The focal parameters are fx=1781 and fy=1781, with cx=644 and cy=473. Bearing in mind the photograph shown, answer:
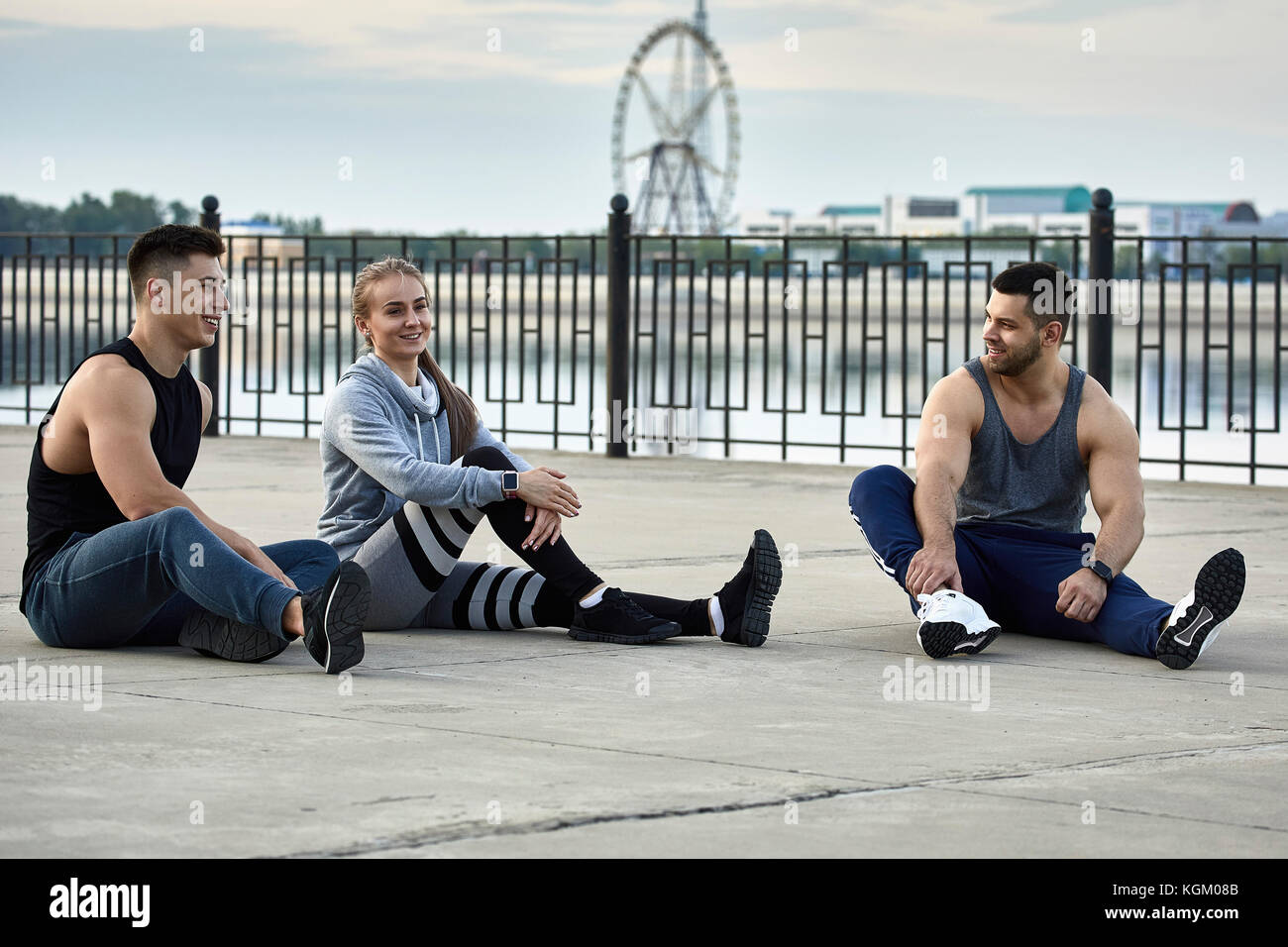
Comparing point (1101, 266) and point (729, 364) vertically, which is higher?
point (1101, 266)

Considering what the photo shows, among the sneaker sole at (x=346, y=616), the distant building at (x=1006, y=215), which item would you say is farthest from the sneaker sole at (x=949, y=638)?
the distant building at (x=1006, y=215)

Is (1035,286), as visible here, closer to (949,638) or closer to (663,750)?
(949,638)

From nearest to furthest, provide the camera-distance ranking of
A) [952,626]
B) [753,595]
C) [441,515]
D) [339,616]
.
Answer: [339,616] → [952,626] → [441,515] → [753,595]

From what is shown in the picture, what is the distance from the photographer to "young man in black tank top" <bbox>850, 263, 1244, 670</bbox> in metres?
5.01

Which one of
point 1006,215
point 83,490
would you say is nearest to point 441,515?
point 83,490

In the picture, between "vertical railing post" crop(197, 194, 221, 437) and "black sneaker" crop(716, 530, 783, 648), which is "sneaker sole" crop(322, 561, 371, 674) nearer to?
"black sneaker" crop(716, 530, 783, 648)

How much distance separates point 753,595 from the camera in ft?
16.3

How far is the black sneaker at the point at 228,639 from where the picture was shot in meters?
4.47

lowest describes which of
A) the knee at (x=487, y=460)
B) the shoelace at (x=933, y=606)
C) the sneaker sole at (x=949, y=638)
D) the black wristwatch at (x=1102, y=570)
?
the sneaker sole at (x=949, y=638)

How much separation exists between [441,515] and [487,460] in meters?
0.20

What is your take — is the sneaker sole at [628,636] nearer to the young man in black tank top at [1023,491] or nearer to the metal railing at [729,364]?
the young man in black tank top at [1023,491]

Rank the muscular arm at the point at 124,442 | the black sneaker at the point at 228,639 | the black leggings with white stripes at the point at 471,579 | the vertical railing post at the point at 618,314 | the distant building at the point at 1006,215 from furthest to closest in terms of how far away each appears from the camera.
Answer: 1. the distant building at the point at 1006,215
2. the vertical railing post at the point at 618,314
3. the black leggings with white stripes at the point at 471,579
4. the black sneaker at the point at 228,639
5. the muscular arm at the point at 124,442
